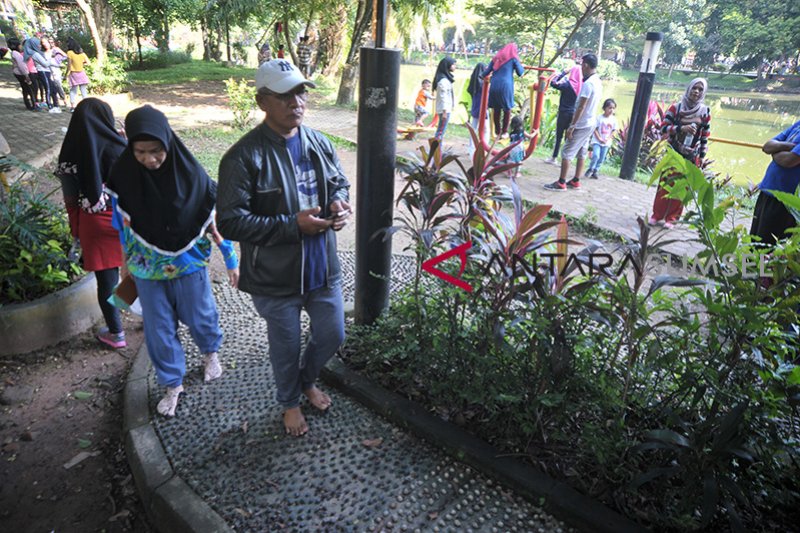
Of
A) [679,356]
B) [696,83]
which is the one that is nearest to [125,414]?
[679,356]

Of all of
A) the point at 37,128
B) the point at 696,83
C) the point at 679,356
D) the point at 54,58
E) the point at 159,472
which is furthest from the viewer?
the point at 54,58

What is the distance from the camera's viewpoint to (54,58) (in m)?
11.9

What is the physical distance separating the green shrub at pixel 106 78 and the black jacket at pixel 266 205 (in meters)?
13.8

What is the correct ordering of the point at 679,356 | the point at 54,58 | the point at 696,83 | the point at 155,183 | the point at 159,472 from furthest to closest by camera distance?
the point at 54,58 → the point at 696,83 → the point at 155,183 → the point at 159,472 → the point at 679,356

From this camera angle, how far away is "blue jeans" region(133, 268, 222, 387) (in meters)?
2.74

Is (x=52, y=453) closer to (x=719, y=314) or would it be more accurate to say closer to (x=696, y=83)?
(x=719, y=314)

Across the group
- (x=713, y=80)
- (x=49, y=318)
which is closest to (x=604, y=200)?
(x=49, y=318)

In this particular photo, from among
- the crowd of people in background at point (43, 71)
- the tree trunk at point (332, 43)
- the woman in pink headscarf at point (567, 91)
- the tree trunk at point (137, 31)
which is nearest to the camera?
the woman in pink headscarf at point (567, 91)

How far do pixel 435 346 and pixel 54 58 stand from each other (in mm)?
13329

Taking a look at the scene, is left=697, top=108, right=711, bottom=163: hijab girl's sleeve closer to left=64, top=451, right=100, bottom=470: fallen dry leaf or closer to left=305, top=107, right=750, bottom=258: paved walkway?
left=305, top=107, right=750, bottom=258: paved walkway

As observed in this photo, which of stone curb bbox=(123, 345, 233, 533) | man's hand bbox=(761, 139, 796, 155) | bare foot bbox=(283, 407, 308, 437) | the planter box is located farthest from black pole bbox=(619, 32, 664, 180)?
stone curb bbox=(123, 345, 233, 533)

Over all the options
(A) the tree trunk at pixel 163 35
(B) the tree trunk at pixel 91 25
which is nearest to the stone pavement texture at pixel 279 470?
(B) the tree trunk at pixel 91 25

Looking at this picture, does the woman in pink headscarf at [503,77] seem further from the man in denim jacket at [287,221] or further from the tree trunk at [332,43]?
the tree trunk at [332,43]

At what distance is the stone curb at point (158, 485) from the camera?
2.19 meters
